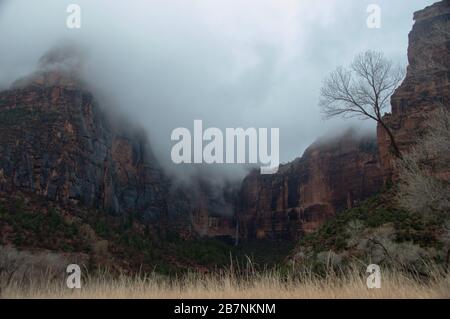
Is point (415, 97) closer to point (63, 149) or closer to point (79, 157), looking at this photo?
point (63, 149)

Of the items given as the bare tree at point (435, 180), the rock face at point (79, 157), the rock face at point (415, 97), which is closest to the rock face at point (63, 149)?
the rock face at point (79, 157)

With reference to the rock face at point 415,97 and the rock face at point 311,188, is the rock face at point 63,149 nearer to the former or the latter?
the rock face at point 311,188

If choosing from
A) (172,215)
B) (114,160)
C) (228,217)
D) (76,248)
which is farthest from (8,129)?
(228,217)

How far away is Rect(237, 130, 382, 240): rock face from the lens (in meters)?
82.6

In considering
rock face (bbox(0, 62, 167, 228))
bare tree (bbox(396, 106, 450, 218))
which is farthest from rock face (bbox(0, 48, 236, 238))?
bare tree (bbox(396, 106, 450, 218))

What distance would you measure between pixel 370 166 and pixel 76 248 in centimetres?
5812

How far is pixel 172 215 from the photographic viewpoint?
3659 inches

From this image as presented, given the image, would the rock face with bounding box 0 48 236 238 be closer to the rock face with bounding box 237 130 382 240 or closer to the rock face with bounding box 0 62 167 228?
the rock face with bounding box 0 62 167 228

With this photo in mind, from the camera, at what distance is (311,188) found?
94.1m

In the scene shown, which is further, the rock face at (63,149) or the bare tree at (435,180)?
A: the rock face at (63,149)

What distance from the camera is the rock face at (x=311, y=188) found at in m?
82.6

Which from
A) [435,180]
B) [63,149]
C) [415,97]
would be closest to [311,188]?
[63,149]

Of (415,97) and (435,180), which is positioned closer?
(435,180)
